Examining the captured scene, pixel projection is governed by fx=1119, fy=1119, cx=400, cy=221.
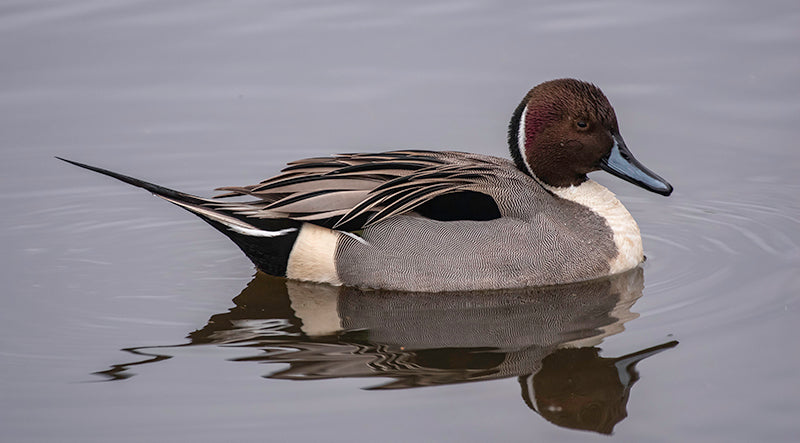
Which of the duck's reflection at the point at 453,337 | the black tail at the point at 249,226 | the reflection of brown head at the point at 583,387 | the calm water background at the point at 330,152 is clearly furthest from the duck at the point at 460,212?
the reflection of brown head at the point at 583,387

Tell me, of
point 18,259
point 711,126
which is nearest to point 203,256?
point 18,259

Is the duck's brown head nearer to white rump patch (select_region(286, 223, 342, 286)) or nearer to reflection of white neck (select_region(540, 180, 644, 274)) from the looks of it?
reflection of white neck (select_region(540, 180, 644, 274))

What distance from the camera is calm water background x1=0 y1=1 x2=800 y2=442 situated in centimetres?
524

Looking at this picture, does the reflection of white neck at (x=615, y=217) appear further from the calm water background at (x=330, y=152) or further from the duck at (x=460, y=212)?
the calm water background at (x=330, y=152)

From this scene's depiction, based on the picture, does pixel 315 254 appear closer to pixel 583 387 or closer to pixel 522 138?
pixel 522 138

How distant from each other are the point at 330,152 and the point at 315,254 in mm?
2022

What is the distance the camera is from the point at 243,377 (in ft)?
18.4

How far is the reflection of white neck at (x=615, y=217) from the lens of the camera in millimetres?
6973

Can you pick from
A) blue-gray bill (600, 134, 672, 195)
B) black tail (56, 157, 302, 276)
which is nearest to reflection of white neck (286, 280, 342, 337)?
black tail (56, 157, 302, 276)

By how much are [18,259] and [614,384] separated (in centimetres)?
401

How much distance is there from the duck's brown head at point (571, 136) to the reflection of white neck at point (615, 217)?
72mm

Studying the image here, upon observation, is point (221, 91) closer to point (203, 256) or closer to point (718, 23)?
point (203, 256)

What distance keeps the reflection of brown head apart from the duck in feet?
→ 3.36

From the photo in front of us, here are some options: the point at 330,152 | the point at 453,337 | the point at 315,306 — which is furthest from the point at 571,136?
the point at 330,152
